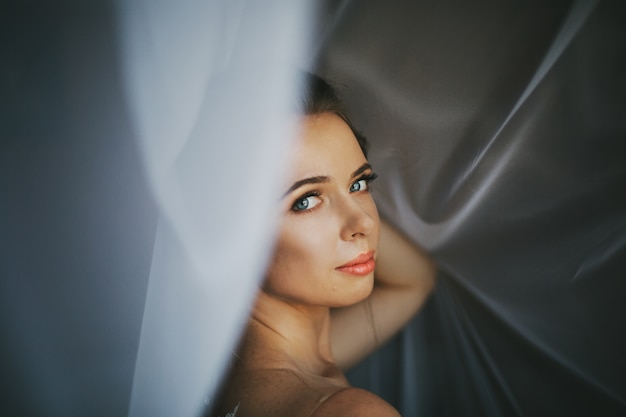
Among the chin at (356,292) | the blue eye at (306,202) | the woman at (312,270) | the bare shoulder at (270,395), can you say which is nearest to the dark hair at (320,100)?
the woman at (312,270)

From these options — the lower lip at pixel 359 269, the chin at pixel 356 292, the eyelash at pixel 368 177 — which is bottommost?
the chin at pixel 356 292

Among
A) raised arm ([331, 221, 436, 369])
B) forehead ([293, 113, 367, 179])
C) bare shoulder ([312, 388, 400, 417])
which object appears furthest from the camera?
raised arm ([331, 221, 436, 369])

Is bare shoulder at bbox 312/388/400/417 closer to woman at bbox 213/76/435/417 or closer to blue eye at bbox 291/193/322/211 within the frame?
woman at bbox 213/76/435/417

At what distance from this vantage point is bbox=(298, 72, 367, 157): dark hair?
96 cm

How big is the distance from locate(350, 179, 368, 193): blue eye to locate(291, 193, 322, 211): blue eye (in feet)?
0.28

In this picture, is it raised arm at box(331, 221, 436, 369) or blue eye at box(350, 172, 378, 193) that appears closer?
blue eye at box(350, 172, 378, 193)

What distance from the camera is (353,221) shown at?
0.93 metres

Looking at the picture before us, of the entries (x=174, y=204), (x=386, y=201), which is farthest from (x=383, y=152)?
(x=174, y=204)

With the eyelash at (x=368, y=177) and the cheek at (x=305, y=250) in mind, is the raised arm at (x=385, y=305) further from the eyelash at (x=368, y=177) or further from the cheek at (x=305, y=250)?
the cheek at (x=305, y=250)

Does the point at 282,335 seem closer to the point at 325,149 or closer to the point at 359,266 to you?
the point at 359,266

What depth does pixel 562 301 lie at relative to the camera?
102 centimetres

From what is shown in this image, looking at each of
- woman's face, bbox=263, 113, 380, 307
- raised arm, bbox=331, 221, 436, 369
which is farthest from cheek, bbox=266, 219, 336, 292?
raised arm, bbox=331, 221, 436, 369

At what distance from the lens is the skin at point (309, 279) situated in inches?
35.0

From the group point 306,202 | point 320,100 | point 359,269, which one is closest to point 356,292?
point 359,269
